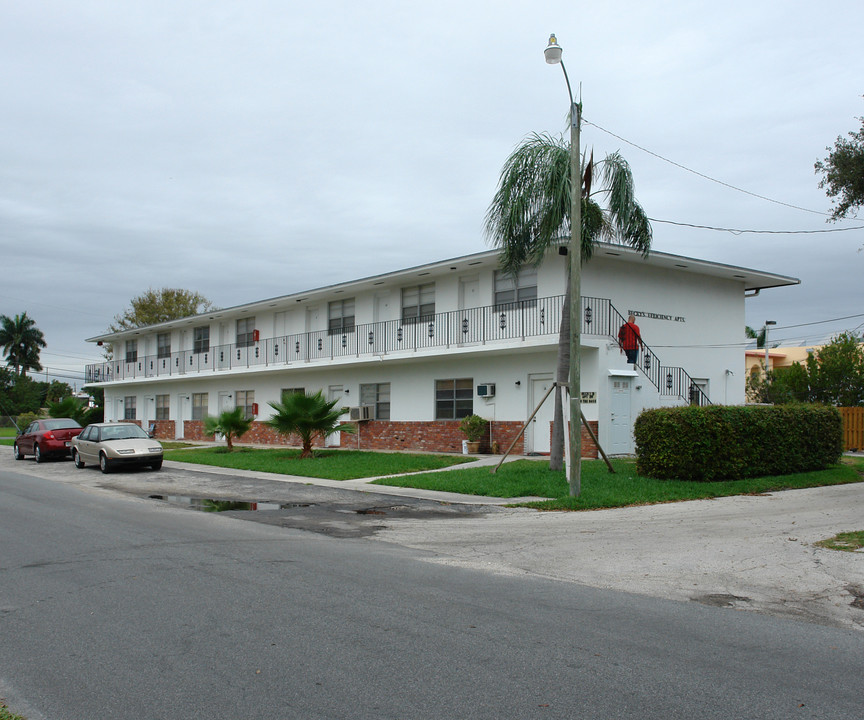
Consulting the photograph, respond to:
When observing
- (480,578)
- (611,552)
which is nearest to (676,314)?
(611,552)

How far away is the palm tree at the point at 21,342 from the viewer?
90.7 m

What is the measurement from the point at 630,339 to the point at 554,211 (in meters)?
6.30

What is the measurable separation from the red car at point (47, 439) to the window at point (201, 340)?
40.7ft

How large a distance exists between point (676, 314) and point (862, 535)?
14776mm

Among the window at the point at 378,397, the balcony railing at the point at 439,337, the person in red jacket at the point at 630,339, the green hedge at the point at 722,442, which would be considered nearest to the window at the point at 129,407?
the balcony railing at the point at 439,337

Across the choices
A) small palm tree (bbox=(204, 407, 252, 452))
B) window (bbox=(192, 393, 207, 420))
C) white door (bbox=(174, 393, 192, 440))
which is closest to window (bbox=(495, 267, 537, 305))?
small palm tree (bbox=(204, 407, 252, 452))

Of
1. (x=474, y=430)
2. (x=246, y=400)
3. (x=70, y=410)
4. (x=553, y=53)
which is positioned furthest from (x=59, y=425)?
(x=553, y=53)

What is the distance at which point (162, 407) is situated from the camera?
140 ft

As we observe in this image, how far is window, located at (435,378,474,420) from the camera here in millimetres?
24859

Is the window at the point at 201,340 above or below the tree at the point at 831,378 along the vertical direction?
above

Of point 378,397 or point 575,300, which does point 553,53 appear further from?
point 378,397

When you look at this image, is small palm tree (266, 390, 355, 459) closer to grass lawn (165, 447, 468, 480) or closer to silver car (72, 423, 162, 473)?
grass lawn (165, 447, 468, 480)

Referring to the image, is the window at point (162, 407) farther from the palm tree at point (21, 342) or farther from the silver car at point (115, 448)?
the palm tree at point (21, 342)

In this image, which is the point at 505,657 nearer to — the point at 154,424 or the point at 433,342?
the point at 433,342
